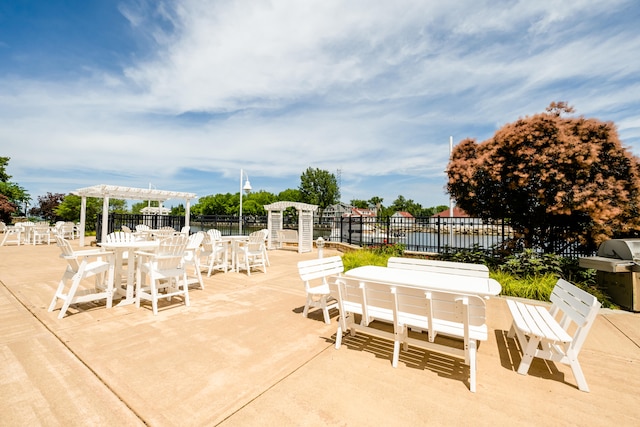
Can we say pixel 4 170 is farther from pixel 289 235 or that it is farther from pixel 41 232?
pixel 289 235

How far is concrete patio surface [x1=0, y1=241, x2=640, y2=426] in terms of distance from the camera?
1972 millimetres

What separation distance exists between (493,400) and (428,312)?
→ 29.4 inches

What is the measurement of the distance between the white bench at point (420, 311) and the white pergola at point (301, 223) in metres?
8.93

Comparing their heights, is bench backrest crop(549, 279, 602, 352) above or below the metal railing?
below

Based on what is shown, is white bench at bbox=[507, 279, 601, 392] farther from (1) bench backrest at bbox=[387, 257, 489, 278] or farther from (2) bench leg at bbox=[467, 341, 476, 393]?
(1) bench backrest at bbox=[387, 257, 489, 278]

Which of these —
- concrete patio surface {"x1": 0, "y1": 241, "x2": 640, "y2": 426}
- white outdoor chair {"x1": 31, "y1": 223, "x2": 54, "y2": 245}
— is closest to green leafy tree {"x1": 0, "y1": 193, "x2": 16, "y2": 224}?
white outdoor chair {"x1": 31, "y1": 223, "x2": 54, "y2": 245}

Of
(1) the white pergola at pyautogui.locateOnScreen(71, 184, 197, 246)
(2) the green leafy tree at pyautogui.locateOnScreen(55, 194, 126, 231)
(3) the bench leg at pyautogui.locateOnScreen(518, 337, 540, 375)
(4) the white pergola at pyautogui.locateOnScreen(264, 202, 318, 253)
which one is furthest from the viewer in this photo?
(2) the green leafy tree at pyautogui.locateOnScreen(55, 194, 126, 231)

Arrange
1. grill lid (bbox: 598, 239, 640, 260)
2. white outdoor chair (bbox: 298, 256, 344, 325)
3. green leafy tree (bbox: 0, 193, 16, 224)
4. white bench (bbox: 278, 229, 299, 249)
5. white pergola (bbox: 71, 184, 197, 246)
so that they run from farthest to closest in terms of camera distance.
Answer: green leafy tree (bbox: 0, 193, 16, 224) → white bench (bbox: 278, 229, 299, 249) → white pergola (bbox: 71, 184, 197, 246) → grill lid (bbox: 598, 239, 640, 260) → white outdoor chair (bbox: 298, 256, 344, 325)

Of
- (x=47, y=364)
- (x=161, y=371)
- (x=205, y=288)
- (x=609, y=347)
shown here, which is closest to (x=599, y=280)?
(x=609, y=347)

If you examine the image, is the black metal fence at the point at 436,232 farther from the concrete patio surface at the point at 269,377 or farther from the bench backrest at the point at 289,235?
the concrete patio surface at the point at 269,377

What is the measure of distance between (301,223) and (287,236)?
1371 millimetres

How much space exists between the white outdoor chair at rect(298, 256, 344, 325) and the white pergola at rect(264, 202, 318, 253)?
751cm

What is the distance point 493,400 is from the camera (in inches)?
85.6

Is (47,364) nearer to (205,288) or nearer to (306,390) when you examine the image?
(306,390)
